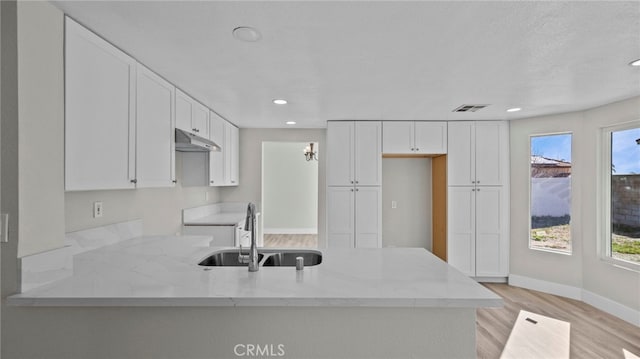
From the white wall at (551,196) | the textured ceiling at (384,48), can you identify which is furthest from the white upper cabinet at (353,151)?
the white wall at (551,196)

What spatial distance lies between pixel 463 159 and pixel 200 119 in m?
3.50

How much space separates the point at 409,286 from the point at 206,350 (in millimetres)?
983

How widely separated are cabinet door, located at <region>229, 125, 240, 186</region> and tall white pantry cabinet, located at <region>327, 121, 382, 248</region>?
4.78 feet

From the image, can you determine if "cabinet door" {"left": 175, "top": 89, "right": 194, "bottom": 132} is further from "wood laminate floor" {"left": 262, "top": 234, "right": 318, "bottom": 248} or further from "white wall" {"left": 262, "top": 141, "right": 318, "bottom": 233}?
"white wall" {"left": 262, "top": 141, "right": 318, "bottom": 233}

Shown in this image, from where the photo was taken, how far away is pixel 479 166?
421 cm

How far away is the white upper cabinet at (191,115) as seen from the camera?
2.67m

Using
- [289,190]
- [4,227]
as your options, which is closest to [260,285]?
[4,227]

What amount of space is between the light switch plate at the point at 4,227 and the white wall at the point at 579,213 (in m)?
4.94

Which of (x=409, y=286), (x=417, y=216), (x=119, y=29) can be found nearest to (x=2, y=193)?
(x=119, y=29)

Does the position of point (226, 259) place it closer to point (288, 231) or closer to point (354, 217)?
point (354, 217)

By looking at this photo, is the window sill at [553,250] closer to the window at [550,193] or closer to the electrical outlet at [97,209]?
the window at [550,193]

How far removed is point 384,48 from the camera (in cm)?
187

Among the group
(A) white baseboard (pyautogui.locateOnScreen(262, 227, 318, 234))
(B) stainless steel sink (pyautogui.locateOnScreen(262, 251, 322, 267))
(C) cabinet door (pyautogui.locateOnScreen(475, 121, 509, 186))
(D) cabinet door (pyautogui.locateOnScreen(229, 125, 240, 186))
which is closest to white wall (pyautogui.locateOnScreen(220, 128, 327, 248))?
(D) cabinet door (pyautogui.locateOnScreen(229, 125, 240, 186))

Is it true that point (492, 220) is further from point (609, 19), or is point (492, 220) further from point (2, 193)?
point (2, 193)
